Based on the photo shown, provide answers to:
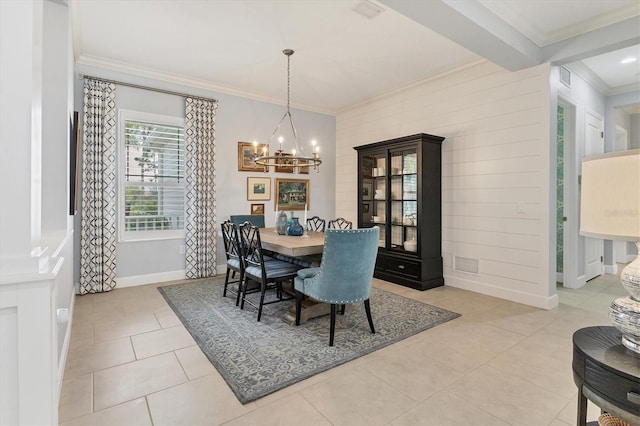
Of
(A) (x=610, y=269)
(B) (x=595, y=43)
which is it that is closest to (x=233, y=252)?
(B) (x=595, y=43)

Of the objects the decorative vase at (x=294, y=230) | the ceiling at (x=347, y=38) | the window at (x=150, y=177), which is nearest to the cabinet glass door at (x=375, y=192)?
the ceiling at (x=347, y=38)

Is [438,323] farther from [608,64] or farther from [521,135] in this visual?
[608,64]

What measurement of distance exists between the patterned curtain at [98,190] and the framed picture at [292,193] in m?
2.60

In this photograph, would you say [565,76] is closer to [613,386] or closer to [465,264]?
[465,264]

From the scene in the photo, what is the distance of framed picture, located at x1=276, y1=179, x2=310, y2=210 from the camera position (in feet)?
19.3

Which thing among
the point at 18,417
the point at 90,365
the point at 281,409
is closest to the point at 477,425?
the point at 281,409

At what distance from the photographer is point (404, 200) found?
473 cm

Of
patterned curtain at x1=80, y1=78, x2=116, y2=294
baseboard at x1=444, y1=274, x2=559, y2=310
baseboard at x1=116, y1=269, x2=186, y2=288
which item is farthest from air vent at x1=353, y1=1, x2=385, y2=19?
baseboard at x1=116, y1=269, x2=186, y2=288

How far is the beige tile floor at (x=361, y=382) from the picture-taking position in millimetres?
1828

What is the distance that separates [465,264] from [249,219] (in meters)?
3.33

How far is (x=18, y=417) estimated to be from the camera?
0.97 m

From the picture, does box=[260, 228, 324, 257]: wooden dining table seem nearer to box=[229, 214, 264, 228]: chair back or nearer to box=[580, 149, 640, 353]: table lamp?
box=[229, 214, 264, 228]: chair back

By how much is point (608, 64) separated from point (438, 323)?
4.26 meters

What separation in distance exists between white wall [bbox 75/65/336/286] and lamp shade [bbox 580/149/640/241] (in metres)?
4.75
